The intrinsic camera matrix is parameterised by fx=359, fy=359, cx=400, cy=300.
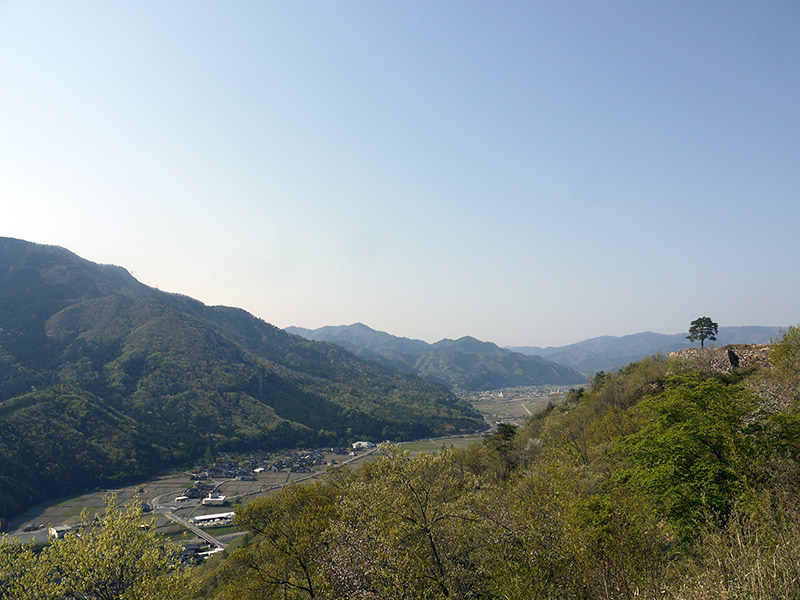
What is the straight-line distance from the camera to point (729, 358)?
4625 cm

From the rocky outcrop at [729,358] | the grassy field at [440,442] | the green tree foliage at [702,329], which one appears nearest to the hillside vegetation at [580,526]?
the rocky outcrop at [729,358]

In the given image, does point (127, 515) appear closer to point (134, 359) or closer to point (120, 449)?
point (120, 449)

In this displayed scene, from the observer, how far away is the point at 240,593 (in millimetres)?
23859

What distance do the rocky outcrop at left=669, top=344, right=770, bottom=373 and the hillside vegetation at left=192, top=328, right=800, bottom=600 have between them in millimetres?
18552

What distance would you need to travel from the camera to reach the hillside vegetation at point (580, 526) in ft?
40.3

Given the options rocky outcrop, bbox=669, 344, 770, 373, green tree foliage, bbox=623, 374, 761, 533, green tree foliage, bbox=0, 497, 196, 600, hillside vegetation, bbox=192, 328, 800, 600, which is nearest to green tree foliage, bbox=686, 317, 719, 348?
rocky outcrop, bbox=669, 344, 770, 373

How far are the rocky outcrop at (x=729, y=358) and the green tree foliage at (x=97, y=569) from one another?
5786cm

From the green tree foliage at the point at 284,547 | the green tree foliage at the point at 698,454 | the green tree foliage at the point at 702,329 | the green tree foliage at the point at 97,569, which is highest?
the green tree foliage at the point at 702,329

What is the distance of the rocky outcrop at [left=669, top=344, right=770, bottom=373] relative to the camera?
43781 mm

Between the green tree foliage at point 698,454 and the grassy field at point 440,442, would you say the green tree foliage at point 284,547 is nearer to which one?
the green tree foliage at point 698,454

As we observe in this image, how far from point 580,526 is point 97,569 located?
75.8 feet

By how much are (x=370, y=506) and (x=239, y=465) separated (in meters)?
149

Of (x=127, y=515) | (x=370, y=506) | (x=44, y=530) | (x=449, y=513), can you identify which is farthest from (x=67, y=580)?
(x=44, y=530)

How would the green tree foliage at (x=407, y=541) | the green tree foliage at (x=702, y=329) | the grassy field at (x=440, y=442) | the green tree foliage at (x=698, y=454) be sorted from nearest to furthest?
the green tree foliage at (x=407, y=541) < the green tree foliage at (x=698, y=454) < the green tree foliage at (x=702, y=329) < the grassy field at (x=440, y=442)
